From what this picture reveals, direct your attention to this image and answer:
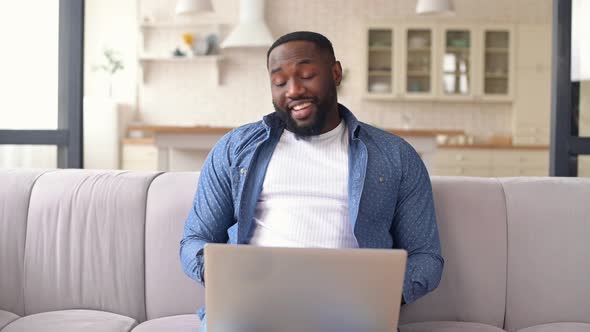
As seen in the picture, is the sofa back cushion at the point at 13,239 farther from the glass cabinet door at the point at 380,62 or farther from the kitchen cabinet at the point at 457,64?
the kitchen cabinet at the point at 457,64

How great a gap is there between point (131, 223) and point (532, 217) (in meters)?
1.22

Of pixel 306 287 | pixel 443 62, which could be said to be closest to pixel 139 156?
pixel 443 62

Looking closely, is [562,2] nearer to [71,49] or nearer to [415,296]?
[415,296]

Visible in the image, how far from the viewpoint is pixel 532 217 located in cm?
206

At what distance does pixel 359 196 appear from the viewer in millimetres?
1758

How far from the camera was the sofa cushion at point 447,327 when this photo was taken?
1.90 m

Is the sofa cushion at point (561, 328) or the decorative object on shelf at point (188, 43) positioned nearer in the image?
the sofa cushion at point (561, 328)

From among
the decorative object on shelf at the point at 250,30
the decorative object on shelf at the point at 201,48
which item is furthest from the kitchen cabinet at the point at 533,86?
the decorative object on shelf at the point at 201,48

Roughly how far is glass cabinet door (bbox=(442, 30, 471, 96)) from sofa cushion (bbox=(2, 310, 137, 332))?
5773 mm

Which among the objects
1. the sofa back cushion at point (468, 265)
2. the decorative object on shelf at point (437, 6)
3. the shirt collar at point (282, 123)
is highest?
the decorative object on shelf at point (437, 6)

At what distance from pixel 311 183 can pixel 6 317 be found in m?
1.03

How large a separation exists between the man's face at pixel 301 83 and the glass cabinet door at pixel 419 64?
562 cm

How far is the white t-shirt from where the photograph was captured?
1.77 metres

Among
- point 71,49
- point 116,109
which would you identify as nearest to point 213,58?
point 116,109
